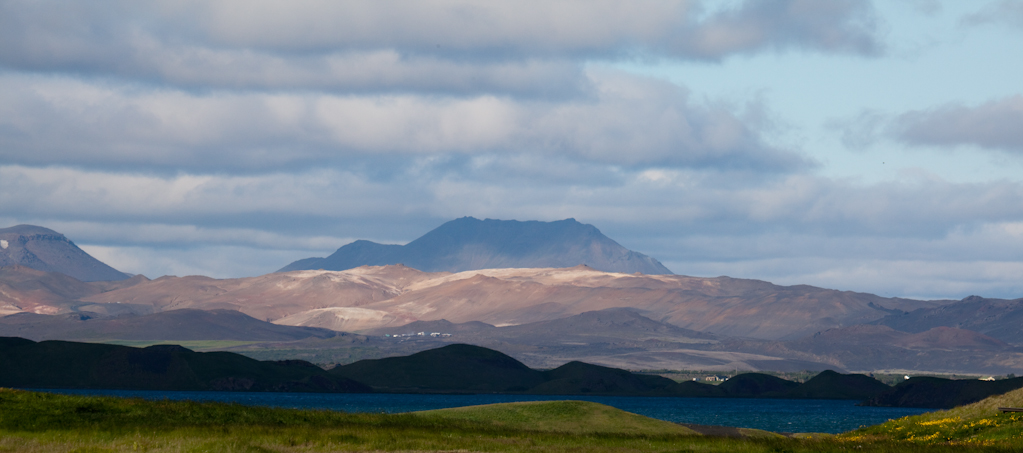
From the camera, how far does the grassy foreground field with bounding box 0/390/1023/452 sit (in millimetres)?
49281

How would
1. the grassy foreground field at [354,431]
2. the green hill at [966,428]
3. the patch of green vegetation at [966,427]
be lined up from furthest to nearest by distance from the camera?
the patch of green vegetation at [966,427] → the green hill at [966,428] → the grassy foreground field at [354,431]

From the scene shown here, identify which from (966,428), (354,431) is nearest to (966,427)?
(966,428)

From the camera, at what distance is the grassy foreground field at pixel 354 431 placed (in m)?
49.3

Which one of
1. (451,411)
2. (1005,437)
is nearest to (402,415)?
(451,411)

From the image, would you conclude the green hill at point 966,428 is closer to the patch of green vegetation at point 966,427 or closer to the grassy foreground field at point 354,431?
the patch of green vegetation at point 966,427

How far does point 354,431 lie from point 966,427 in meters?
33.0

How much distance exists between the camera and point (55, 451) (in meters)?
44.4

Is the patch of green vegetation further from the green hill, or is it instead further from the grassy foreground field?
the grassy foreground field

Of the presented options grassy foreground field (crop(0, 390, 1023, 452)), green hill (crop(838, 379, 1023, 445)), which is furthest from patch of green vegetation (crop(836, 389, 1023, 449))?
grassy foreground field (crop(0, 390, 1023, 452))

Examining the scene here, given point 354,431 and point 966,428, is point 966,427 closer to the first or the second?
point 966,428

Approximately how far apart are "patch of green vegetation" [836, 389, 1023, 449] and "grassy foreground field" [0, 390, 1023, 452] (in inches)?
7.2

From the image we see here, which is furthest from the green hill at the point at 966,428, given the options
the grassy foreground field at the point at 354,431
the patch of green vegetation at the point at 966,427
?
the grassy foreground field at the point at 354,431

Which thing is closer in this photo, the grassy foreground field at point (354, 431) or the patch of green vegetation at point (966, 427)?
the grassy foreground field at point (354, 431)

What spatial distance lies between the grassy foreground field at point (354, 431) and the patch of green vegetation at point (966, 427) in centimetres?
18
